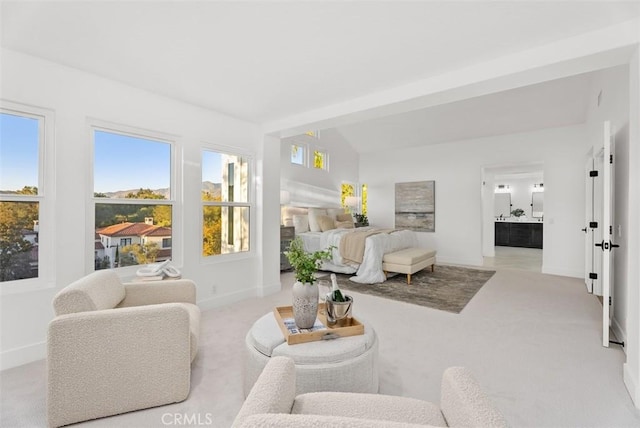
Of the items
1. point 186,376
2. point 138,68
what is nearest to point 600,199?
point 186,376

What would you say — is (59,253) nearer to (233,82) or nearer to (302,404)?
(233,82)

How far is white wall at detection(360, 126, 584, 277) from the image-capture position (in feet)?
18.4

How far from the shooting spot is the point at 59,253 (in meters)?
2.63

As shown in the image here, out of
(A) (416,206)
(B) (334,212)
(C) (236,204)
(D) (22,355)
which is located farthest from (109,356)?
(A) (416,206)

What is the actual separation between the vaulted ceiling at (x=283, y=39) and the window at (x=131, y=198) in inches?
24.5

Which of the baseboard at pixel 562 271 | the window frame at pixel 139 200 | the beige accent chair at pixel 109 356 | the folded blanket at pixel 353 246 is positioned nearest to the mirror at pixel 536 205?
the baseboard at pixel 562 271

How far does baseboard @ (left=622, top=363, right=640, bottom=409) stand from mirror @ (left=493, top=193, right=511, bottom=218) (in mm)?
10251

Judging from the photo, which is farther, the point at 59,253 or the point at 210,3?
the point at 59,253

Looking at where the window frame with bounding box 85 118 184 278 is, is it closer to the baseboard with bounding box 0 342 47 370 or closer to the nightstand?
the baseboard with bounding box 0 342 47 370

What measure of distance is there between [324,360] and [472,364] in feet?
4.79

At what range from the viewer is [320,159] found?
7.77 meters

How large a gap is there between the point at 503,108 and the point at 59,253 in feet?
23.0

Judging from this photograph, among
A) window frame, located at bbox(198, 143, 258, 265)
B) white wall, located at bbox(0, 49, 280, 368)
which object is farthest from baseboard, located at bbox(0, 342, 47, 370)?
window frame, located at bbox(198, 143, 258, 265)

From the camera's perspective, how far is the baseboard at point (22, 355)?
2.35 m
